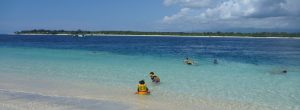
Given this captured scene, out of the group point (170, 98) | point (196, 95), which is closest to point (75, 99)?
point (170, 98)

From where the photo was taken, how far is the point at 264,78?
2645 cm

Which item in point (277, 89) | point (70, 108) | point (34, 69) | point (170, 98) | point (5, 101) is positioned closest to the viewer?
point (70, 108)

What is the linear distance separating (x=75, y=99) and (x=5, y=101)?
276 cm

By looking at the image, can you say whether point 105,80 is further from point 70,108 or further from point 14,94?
point 70,108

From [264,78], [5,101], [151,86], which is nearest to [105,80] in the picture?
[151,86]

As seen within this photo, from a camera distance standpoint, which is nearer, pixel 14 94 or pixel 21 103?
pixel 21 103

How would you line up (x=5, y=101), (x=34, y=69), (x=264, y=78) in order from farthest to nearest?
(x=34, y=69) → (x=264, y=78) → (x=5, y=101)

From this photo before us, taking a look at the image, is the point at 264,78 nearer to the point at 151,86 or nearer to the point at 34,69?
the point at 151,86

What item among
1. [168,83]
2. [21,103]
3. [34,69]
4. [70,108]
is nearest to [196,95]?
[168,83]

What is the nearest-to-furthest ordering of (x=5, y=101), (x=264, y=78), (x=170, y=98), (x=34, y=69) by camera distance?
1. (x=5, y=101)
2. (x=170, y=98)
3. (x=264, y=78)
4. (x=34, y=69)

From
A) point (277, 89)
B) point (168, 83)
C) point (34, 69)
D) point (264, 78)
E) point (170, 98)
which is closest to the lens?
point (170, 98)

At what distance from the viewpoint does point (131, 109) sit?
50.7ft

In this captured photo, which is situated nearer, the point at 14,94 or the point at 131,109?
the point at 131,109

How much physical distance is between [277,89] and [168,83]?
19.1 feet
